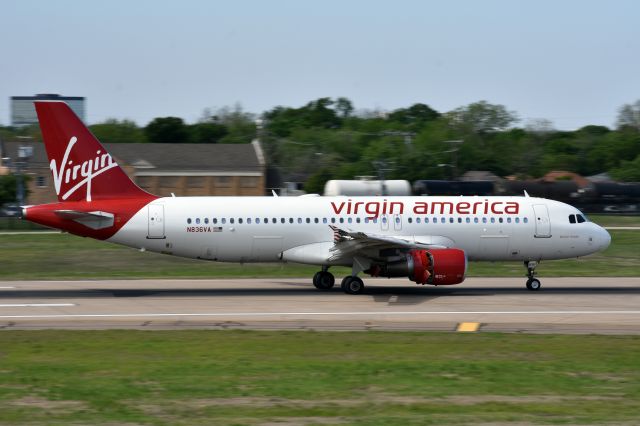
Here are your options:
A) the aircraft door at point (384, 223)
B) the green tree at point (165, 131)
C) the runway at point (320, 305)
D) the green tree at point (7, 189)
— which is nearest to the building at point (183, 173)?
the green tree at point (7, 189)

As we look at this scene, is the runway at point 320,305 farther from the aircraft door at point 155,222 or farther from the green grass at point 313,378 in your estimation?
the aircraft door at point 155,222

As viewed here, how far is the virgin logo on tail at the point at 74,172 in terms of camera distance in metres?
31.7

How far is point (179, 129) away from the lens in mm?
137125

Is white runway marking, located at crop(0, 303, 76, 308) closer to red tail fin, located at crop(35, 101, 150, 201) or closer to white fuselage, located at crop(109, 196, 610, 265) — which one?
white fuselage, located at crop(109, 196, 610, 265)

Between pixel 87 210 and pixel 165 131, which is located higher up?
pixel 165 131

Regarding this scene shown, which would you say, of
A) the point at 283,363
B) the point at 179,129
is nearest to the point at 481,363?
the point at 283,363

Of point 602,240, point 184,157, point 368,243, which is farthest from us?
point 184,157

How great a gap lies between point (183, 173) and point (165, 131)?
43.2 m

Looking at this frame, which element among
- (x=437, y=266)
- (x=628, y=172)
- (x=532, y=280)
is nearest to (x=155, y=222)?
(x=437, y=266)

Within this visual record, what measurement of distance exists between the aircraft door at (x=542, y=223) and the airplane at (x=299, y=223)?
1.4 inches

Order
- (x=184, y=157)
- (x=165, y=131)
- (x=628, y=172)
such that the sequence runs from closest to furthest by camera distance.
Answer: (x=184, y=157) → (x=628, y=172) → (x=165, y=131)

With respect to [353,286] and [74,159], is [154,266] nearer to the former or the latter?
[74,159]

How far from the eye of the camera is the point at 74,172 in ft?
104

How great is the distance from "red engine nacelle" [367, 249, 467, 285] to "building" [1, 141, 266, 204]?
63525 millimetres
